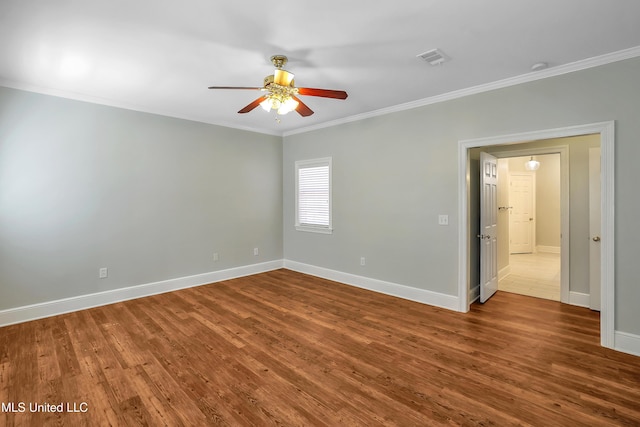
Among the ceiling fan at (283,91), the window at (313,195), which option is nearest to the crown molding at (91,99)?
the window at (313,195)

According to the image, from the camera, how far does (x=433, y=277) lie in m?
4.03

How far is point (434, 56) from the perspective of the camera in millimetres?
2758

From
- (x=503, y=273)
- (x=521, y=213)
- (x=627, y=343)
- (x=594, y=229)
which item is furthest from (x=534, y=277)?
(x=521, y=213)

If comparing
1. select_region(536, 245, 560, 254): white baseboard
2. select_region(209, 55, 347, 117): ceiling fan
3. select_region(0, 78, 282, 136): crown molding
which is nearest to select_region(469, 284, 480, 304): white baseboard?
select_region(209, 55, 347, 117): ceiling fan

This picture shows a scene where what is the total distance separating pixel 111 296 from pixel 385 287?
3873 millimetres

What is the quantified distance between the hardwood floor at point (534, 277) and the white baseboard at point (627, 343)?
5.03ft

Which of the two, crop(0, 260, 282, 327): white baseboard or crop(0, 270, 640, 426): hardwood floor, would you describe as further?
crop(0, 260, 282, 327): white baseboard

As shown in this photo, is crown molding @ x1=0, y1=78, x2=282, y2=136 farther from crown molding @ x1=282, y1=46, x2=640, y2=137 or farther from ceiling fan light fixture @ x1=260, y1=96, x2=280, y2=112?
crown molding @ x1=282, y1=46, x2=640, y2=137

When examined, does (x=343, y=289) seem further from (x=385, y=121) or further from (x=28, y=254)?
(x=28, y=254)

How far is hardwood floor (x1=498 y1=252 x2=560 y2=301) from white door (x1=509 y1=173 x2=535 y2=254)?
596 mm

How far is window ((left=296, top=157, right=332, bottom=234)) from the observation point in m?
5.38

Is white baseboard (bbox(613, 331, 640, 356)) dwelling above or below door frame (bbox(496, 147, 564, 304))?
below

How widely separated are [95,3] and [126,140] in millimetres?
2520

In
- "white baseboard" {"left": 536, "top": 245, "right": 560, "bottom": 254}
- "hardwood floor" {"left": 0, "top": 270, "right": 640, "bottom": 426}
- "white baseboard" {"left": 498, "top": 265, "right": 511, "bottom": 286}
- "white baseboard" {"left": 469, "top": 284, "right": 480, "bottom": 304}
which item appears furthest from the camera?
"white baseboard" {"left": 536, "top": 245, "right": 560, "bottom": 254}
